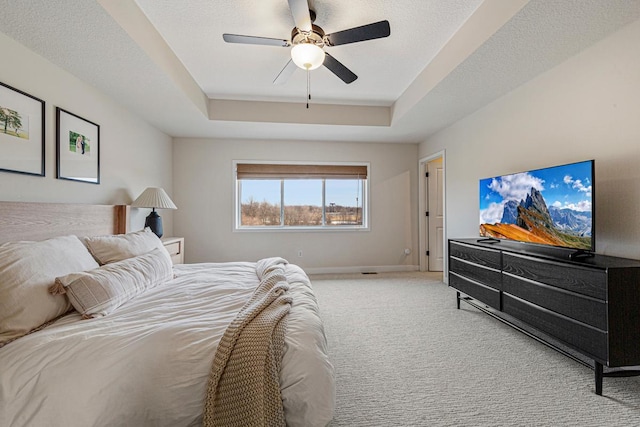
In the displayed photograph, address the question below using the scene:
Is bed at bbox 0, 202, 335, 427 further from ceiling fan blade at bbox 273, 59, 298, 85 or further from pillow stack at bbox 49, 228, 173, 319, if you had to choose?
ceiling fan blade at bbox 273, 59, 298, 85

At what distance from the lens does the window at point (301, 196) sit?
516 centimetres

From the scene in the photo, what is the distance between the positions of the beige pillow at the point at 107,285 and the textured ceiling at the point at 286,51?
5.21 ft

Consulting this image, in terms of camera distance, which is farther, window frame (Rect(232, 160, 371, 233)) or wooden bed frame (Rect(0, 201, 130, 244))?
window frame (Rect(232, 160, 371, 233))

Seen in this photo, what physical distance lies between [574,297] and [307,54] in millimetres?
2451

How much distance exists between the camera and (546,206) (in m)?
2.36

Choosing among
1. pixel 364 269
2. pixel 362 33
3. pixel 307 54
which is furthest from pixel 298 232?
pixel 362 33

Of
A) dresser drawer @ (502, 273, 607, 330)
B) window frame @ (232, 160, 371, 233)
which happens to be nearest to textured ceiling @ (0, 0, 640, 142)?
window frame @ (232, 160, 371, 233)

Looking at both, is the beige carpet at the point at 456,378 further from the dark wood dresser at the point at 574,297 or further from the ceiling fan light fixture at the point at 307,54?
the ceiling fan light fixture at the point at 307,54

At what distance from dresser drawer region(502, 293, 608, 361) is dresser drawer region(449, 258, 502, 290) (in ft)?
0.54

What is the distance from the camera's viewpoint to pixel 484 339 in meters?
2.54

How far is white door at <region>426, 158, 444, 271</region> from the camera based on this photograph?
5336mm

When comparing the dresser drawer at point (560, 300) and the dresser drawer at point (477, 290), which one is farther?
the dresser drawer at point (477, 290)

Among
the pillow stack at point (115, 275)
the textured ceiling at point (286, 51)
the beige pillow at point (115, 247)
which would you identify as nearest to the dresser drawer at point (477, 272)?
the textured ceiling at point (286, 51)

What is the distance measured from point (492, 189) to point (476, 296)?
1103 mm
